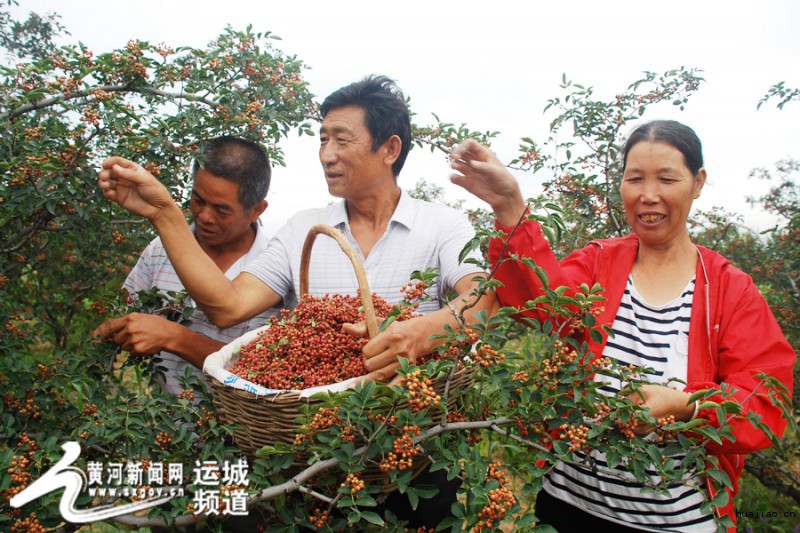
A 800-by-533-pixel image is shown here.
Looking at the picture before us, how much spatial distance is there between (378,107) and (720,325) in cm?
160

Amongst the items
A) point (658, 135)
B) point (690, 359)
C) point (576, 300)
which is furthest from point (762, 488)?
point (576, 300)

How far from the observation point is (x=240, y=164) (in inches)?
106

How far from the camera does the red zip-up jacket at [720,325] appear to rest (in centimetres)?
172

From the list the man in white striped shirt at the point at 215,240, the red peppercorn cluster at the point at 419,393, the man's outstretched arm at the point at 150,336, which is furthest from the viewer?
the man in white striped shirt at the point at 215,240

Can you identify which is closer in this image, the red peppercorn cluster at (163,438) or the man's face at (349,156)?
the red peppercorn cluster at (163,438)

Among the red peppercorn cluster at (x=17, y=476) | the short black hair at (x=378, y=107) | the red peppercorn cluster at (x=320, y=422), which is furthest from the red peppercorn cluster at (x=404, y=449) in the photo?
the short black hair at (x=378, y=107)

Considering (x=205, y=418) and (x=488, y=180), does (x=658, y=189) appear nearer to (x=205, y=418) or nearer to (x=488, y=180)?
(x=488, y=180)

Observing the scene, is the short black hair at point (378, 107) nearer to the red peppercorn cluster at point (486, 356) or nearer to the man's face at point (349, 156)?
the man's face at point (349, 156)

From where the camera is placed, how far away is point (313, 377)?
68.8 inches

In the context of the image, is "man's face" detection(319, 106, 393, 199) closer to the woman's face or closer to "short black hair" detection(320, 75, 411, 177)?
"short black hair" detection(320, 75, 411, 177)

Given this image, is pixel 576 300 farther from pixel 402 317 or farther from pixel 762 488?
pixel 762 488

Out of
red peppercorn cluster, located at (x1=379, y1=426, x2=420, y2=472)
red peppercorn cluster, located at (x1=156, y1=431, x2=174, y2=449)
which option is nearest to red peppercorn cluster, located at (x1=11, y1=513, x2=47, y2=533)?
red peppercorn cluster, located at (x1=156, y1=431, x2=174, y2=449)

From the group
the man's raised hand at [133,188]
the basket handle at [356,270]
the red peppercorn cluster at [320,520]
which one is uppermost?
the man's raised hand at [133,188]

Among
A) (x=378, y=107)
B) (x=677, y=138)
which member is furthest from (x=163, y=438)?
(x=677, y=138)
